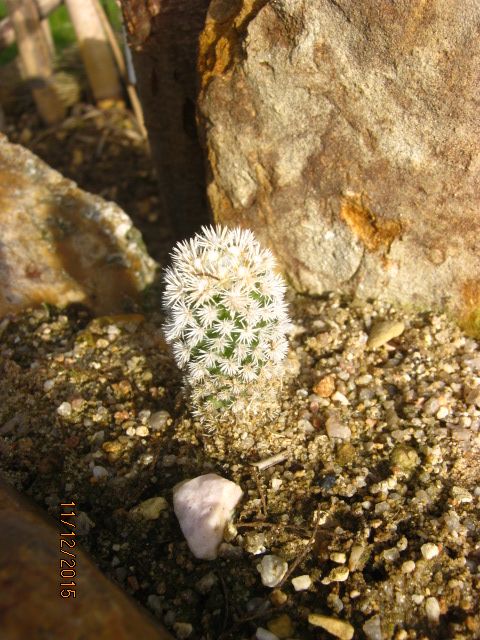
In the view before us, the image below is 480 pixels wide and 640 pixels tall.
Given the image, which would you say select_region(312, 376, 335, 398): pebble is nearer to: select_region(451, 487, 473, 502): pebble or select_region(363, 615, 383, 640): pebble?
select_region(451, 487, 473, 502): pebble

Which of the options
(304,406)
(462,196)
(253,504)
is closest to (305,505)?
(253,504)

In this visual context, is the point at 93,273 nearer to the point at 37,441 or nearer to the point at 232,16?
the point at 37,441

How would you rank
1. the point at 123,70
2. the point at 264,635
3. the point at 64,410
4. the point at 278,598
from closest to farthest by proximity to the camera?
the point at 264,635
the point at 278,598
the point at 64,410
the point at 123,70

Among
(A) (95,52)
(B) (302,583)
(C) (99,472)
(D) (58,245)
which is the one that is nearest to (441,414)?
(B) (302,583)

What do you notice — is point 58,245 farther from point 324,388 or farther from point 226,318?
point 324,388

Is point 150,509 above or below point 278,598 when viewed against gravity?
above
